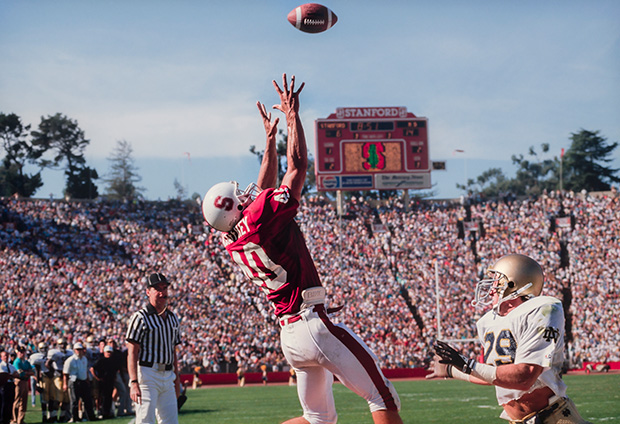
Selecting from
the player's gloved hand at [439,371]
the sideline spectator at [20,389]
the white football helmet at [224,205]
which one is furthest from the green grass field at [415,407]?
the white football helmet at [224,205]

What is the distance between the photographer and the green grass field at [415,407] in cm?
1160

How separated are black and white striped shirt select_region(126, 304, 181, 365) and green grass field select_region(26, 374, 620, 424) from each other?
495 centimetres

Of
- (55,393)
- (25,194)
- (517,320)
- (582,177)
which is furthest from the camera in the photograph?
(582,177)

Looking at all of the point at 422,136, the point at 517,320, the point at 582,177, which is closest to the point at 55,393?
the point at 517,320

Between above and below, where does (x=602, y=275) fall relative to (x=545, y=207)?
below

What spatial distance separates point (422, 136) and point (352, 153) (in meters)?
3.91

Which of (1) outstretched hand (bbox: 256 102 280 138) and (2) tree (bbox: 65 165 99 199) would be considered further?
(2) tree (bbox: 65 165 99 199)

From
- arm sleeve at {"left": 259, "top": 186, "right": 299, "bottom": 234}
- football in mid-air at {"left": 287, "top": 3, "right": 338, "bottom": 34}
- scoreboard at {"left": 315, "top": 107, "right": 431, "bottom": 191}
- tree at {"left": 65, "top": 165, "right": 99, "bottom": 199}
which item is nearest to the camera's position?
arm sleeve at {"left": 259, "top": 186, "right": 299, "bottom": 234}

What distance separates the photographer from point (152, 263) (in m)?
33.0

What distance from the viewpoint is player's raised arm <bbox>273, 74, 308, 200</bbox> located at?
508 centimetres

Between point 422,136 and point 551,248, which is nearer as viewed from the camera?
point 551,248

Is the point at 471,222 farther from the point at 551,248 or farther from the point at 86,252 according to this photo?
the point at 86,252

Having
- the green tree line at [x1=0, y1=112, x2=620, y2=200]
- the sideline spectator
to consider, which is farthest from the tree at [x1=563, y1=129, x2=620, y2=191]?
the sideline spectator

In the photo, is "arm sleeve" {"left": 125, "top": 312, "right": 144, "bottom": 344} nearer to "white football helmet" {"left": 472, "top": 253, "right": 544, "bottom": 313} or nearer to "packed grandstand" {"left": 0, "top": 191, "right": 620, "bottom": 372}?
"white football helmet" {"left": 472, "top": 253, "right": 544, "bottom": 313}
